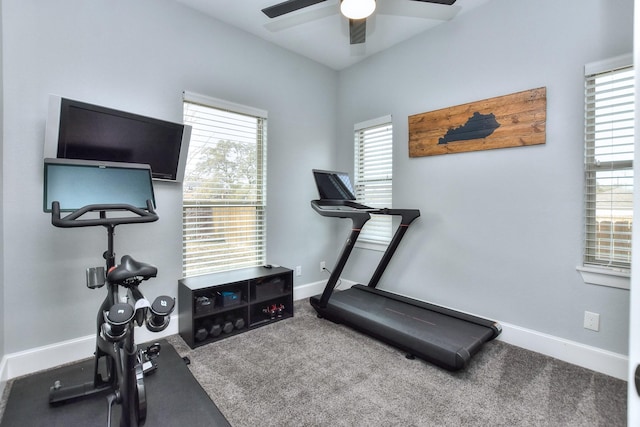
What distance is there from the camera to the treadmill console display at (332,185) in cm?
310

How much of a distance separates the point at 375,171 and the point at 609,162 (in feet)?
6.96

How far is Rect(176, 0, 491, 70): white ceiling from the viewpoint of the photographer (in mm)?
2762

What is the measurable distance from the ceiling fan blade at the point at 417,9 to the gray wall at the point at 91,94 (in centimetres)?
133

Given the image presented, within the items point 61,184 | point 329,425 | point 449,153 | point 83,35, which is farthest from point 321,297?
point 83,35

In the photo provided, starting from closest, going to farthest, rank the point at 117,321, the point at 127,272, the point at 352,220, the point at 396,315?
1. the point at 117,321
2. the point at 127,272
3. the point at 396,315
4. the point at 352,220

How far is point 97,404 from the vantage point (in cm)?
183

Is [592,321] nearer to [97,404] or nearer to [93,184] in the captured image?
[97,404]

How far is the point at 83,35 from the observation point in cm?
230

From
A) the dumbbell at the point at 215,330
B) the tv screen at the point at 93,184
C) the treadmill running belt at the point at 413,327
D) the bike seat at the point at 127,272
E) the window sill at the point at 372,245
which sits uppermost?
the tv screen at the point at 93,184

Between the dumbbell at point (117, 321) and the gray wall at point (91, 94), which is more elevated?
the gray wall at point (91, 94)

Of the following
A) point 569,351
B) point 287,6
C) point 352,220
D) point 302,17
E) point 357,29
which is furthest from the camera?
point 352,220

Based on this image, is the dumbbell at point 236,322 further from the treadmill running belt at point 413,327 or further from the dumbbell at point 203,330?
the treadmill running belt at point 413,327

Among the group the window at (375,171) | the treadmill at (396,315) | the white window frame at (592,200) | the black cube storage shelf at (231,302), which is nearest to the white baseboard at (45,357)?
the black cube storage shelf at (231,302)

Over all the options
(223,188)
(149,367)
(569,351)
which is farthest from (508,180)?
(149,367)
